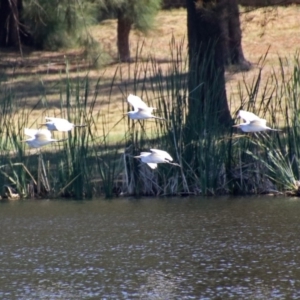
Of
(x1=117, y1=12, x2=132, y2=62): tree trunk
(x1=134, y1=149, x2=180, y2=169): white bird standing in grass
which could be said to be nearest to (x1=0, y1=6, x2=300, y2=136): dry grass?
(x1=117, y1=12, x2=132, y2=62): tree trunk

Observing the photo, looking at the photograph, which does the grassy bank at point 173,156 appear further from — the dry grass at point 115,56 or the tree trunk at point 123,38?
the tree trunk at point 123,38

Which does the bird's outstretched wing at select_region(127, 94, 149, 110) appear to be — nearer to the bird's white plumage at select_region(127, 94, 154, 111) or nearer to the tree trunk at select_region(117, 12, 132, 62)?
the bird's white plumage at select_region(127, 94, 154, 111)

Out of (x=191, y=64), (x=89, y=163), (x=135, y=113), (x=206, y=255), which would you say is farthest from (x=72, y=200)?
(x=206, y=255)

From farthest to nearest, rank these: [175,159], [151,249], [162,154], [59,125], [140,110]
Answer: [175,159] < [140,110] < [59,125] < [162,154] < [151,249]

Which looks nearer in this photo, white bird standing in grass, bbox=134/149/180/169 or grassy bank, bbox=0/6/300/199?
white bird standing in grass, bbox=134/149/180/169

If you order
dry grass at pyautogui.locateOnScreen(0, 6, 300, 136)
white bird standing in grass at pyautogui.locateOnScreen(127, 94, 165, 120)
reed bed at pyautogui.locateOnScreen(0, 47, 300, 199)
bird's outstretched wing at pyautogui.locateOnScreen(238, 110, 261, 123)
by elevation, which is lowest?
reed bed at pyautogui.locateOnScreen(0, 47, 300, 199)

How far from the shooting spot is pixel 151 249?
8367 millimetres

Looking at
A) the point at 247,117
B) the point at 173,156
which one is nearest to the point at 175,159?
the point at 173,156

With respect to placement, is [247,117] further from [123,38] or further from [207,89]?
[123,38]

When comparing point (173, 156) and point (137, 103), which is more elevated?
point (137, 103)

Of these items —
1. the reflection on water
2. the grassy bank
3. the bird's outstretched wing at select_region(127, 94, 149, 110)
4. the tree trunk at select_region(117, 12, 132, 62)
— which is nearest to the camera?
the reflection on water

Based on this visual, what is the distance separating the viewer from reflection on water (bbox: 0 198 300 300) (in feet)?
22.8

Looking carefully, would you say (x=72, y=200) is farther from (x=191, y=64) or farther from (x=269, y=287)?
(x=269, y=287)

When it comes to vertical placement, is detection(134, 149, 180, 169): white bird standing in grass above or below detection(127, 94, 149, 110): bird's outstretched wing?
below
